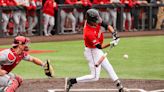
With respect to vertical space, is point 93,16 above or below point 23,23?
above

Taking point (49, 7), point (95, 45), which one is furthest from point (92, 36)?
point (49, 7)

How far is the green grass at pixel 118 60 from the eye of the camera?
44.8 feet

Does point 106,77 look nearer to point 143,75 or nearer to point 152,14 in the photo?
point 143,75

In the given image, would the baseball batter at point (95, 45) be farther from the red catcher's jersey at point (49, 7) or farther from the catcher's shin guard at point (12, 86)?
the red catcher's jersey at point (49, 7)

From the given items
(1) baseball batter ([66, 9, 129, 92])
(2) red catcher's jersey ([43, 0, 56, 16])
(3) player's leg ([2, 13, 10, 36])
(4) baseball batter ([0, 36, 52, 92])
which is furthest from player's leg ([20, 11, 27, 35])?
(4) baseball batter ([0, 36, 52, 92])

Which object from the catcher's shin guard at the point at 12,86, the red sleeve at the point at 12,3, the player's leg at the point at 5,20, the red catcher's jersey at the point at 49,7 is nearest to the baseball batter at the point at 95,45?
the catcher's shin guard at the point at 12,86

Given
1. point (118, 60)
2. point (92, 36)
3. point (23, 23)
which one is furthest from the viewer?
point (23, 23)

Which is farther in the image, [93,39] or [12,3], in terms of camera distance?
[12,3]

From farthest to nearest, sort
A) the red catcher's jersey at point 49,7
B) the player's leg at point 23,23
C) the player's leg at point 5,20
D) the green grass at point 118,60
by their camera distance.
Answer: the red catcher's jersey at point 49,7
the player's leg at point 23,23
the player's leg at point 5,20
the green grass at point 118,60

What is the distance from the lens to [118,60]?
15961 mm

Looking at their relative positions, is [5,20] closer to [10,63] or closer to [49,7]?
[49,7]

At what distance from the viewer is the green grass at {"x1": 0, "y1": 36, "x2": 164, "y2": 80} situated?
13.7m

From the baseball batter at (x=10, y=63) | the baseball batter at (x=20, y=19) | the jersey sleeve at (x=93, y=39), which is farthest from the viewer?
Answer: the baseball batter at (x=20, y=19)

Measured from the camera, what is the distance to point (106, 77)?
13211 millimetres
